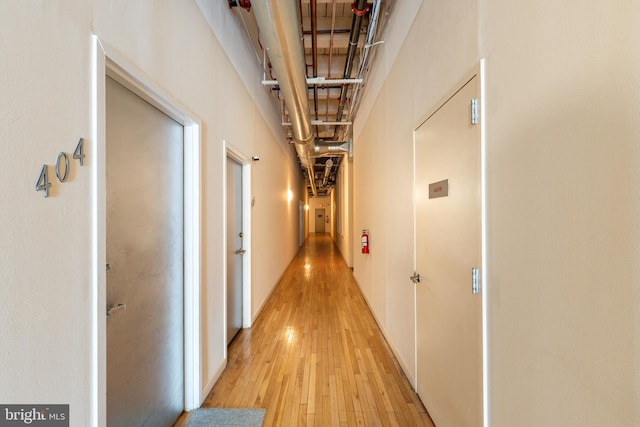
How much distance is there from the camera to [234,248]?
10.8 ft

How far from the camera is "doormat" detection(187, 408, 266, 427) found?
1.94 meters

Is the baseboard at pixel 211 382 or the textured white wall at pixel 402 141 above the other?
the textured white wall at pixel 402 141

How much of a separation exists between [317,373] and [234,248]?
170 cm

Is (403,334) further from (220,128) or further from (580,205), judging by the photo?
(220,128)

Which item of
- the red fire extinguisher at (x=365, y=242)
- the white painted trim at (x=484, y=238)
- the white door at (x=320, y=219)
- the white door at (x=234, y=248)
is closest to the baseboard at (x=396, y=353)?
the red fire extinguisher at (x=365, y=242)

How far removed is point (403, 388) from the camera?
235 cm

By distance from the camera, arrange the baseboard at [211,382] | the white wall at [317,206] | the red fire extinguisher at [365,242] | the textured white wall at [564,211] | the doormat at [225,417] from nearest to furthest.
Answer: the textured white wall at [564,211]
the doormat at [225,417]
the baseboard at [211,382]
the red fire extinguisher at [365,242]
the white wall at [317,206]

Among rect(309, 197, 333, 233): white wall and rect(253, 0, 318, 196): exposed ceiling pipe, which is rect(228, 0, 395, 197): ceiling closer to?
rect(253, 0, 318, 196): exposed ceiling pipe

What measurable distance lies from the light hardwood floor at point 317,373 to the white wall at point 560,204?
1.13 meters

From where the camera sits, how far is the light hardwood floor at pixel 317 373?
205 centimetres

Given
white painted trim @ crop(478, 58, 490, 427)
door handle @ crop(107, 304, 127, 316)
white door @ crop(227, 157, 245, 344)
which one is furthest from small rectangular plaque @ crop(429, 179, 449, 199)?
white door @ crop(227, 157, 245, 344)

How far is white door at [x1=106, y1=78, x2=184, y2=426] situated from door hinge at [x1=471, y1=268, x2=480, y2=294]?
6.23 feet
